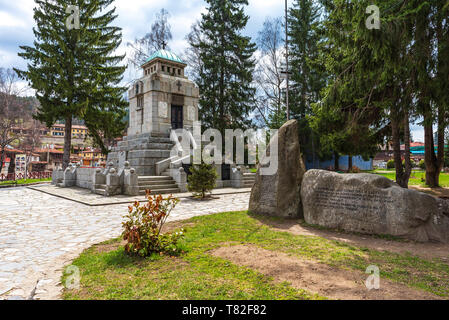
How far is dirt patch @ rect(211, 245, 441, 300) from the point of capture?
2.96 metres

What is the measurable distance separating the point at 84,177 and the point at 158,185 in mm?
6230

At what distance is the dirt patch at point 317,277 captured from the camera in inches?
117

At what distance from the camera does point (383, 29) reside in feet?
22.2

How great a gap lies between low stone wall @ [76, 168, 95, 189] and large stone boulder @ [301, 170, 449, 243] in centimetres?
1381

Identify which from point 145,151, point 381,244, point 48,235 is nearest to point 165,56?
point 145,151

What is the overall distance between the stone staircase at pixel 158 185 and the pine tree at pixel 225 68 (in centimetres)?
1421

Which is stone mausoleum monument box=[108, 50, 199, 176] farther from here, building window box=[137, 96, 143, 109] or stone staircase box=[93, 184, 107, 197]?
stone staircase box=[93, 184, 107, 197]

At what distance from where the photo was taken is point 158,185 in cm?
1405

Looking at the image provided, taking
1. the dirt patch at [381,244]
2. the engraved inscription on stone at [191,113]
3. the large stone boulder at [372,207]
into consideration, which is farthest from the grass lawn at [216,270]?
the engraved inscription on stone at [191,113]

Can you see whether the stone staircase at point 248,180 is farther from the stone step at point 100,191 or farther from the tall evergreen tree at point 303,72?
the tall evergreen tree at point 303,72

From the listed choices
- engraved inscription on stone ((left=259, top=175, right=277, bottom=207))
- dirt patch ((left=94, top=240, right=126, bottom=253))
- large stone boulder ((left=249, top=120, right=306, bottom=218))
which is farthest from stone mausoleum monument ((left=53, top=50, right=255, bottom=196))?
dirt patch ((left=94, top=240, right=126, bottom=253))

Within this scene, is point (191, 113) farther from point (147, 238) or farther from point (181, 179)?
point (147, 238)
